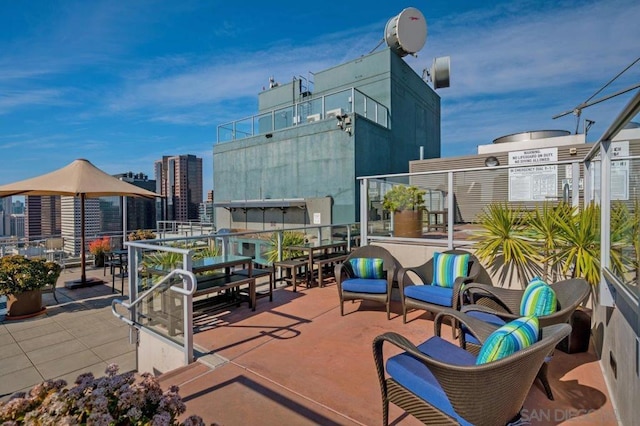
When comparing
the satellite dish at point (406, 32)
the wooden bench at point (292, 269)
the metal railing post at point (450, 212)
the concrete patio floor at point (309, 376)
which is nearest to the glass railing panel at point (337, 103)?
the satellite dish at point (406, 32)

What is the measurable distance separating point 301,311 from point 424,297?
1.72 m

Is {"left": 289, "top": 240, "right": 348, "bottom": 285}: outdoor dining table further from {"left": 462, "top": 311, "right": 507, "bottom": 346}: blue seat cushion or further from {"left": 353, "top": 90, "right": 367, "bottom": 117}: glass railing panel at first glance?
{"left": 353, "top": 90, "right": 367, "bottom": 117}: glass railing panel

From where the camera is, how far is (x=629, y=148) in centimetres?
238

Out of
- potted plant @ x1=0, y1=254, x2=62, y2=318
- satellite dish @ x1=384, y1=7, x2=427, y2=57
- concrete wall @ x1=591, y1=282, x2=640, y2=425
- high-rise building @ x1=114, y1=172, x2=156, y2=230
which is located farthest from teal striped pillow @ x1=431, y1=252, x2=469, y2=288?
high-rise building @ x1=114, y1=172, x2=156, y2=230

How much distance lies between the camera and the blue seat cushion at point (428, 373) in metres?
1.76

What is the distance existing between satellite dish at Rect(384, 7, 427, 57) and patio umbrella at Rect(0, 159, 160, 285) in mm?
11167

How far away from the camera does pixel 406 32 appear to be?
497 inches

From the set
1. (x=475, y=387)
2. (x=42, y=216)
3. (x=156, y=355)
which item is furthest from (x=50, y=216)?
(x=475, y=387)

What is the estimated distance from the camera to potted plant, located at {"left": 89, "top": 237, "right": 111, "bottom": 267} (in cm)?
967

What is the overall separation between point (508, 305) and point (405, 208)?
2.37 meters

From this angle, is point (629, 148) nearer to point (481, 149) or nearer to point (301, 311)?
point (301, 311)

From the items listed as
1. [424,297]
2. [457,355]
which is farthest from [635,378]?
[424,297]

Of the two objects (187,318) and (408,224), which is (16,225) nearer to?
(187,318)

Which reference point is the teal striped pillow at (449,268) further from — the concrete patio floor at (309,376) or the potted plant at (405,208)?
the potted plant at (405,208)
